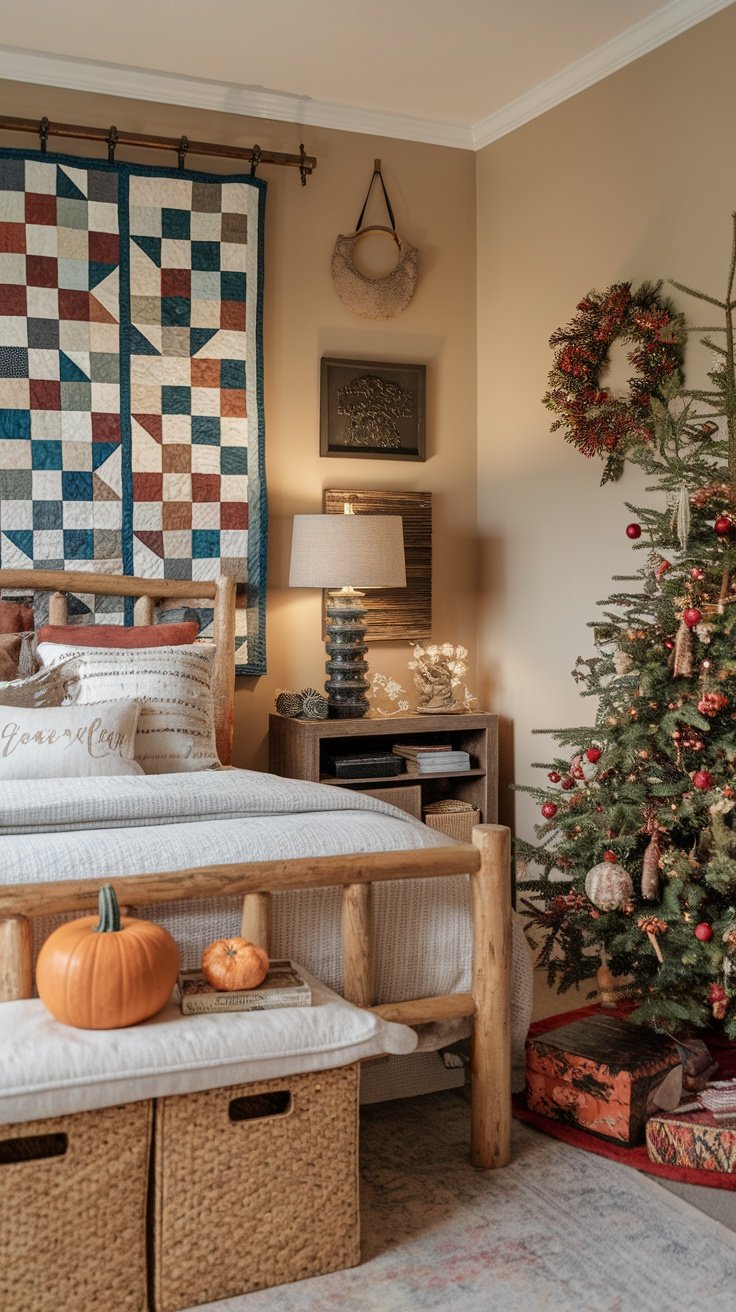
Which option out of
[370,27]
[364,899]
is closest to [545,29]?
[370,27]

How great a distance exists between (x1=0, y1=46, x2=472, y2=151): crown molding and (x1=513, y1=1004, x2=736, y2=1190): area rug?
3.33m

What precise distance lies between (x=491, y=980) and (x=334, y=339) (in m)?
2.87

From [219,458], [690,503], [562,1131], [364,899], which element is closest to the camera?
[364,899]

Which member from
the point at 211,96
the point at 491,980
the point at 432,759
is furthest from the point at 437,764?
the point at 211,96

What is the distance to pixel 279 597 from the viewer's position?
14.5 ft

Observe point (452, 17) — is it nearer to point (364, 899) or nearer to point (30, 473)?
point (30, 473)

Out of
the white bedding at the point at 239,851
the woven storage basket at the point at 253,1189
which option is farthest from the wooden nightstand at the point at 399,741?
the woven storage basket at the point at 253,1189

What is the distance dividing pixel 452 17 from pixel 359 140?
884mm

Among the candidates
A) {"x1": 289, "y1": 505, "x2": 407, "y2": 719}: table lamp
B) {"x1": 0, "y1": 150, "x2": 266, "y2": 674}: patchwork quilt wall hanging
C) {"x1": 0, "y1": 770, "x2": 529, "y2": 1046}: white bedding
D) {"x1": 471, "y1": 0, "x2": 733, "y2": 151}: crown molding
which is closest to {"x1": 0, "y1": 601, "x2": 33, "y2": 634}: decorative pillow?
{"x1": 0, "y1": 150, "x2": 266, "y2": 674}: patchwork quilt wall hanging

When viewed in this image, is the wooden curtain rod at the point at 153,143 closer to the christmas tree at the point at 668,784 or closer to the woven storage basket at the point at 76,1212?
the christmas tree at the point at 668,784

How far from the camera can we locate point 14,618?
3.75 meters

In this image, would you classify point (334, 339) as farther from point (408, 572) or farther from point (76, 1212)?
point (76, 1212)

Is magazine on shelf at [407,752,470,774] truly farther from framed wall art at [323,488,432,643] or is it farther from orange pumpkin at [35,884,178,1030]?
orange pumpkin at [35,884,178,1030]

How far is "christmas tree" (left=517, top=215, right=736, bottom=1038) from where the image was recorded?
104 inches
